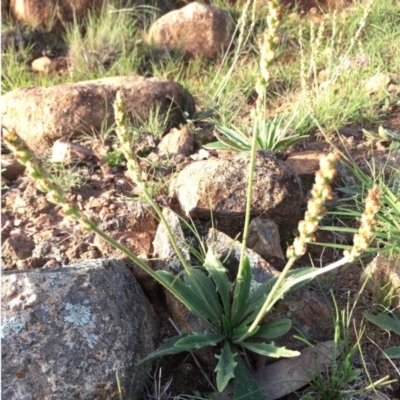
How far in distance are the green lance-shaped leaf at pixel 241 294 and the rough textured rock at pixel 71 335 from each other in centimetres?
35

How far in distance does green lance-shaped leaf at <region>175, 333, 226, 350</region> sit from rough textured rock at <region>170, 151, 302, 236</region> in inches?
28.4

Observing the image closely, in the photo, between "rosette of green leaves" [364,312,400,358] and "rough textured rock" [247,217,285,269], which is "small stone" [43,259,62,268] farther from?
"rosette of green leaves" [364,312,400,358]

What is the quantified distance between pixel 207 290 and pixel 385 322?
2.26 ft

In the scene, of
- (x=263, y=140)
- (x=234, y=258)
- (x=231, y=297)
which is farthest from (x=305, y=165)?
(x=231, y=297)

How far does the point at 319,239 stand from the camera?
2641mm

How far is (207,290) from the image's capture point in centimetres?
210

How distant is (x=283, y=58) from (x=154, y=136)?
198 cm

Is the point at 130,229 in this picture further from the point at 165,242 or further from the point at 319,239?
the point at 319,239

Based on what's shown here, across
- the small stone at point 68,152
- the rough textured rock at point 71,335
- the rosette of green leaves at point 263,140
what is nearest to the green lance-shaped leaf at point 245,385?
the rough textured rock at point 71,335

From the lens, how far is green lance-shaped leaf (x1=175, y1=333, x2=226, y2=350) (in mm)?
1844

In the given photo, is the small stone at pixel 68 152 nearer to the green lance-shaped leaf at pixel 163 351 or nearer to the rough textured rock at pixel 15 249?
the rough textured rock at pixel 15 249

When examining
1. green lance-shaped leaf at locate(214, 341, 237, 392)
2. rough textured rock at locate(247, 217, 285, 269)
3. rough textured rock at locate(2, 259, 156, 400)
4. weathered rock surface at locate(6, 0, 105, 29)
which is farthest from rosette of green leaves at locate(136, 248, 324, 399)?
weathered rock surface at locate(6, 0, 105, 29)

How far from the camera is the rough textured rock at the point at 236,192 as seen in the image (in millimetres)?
2531

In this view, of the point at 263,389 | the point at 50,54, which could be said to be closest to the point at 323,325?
the point at 263,389
